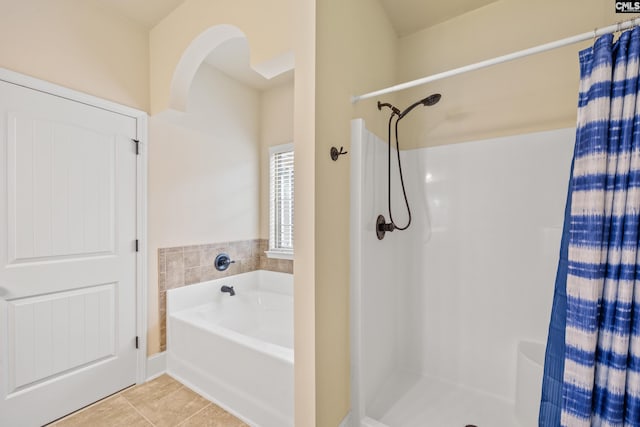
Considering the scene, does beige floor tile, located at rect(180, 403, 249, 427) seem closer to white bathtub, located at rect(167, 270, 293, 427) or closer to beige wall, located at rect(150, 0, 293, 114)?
white bathtub, located at rect(167, 270, 293, 427)

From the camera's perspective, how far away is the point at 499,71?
1.83 meters

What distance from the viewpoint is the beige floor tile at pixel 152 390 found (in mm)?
1967

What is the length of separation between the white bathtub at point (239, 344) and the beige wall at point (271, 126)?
0.70 meters

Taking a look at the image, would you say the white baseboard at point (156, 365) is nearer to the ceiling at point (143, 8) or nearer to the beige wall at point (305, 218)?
the beige wall at point (305, 218)

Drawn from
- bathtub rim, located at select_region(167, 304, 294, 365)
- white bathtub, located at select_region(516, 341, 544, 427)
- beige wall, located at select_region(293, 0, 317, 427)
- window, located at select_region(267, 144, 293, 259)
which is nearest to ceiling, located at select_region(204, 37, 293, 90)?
window, located at select_region(267, 144, 293, 259)

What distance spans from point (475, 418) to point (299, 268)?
141 centimetres

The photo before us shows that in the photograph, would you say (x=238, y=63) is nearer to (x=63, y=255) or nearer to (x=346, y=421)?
(x=63, y=255)

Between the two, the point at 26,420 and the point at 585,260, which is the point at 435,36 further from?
the point at 26,420

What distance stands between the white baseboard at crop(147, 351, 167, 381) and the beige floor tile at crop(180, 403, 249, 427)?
67cm

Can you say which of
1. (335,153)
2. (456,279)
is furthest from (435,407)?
(335,153)

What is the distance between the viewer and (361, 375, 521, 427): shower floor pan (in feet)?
5.21

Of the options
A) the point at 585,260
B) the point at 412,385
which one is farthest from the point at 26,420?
the point at 585,260

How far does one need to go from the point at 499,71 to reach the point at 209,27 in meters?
1.95

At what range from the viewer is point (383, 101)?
196 cm
